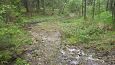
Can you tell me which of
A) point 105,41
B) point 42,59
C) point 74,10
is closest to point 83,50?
point 105,41

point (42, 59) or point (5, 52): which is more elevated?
point (5, 52)

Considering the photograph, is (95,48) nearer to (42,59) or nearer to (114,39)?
(114,39)

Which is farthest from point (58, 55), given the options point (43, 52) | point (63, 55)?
point (43, 52)

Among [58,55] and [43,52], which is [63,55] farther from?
[43,52]

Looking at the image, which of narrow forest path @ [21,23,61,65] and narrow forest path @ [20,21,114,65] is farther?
narrow forest path @ [21,23,61,65]

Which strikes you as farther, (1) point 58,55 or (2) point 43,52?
(2) point 43,52

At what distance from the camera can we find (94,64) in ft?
39.2

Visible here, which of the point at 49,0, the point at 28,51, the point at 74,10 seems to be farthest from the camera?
the point at 74,10

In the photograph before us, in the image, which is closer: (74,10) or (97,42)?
(97,42)

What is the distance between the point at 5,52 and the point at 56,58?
3.28m

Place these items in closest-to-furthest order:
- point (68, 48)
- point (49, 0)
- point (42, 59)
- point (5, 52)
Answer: point (5, 52), point (42, 59), point (68, 48), point (49, 0)

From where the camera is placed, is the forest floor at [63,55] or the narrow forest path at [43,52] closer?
the forest floor at [63,55]

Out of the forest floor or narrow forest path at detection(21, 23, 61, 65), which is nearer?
the forest floor

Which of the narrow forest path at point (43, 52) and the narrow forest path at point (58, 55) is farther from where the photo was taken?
the narrow forest path at point (43, 52)
